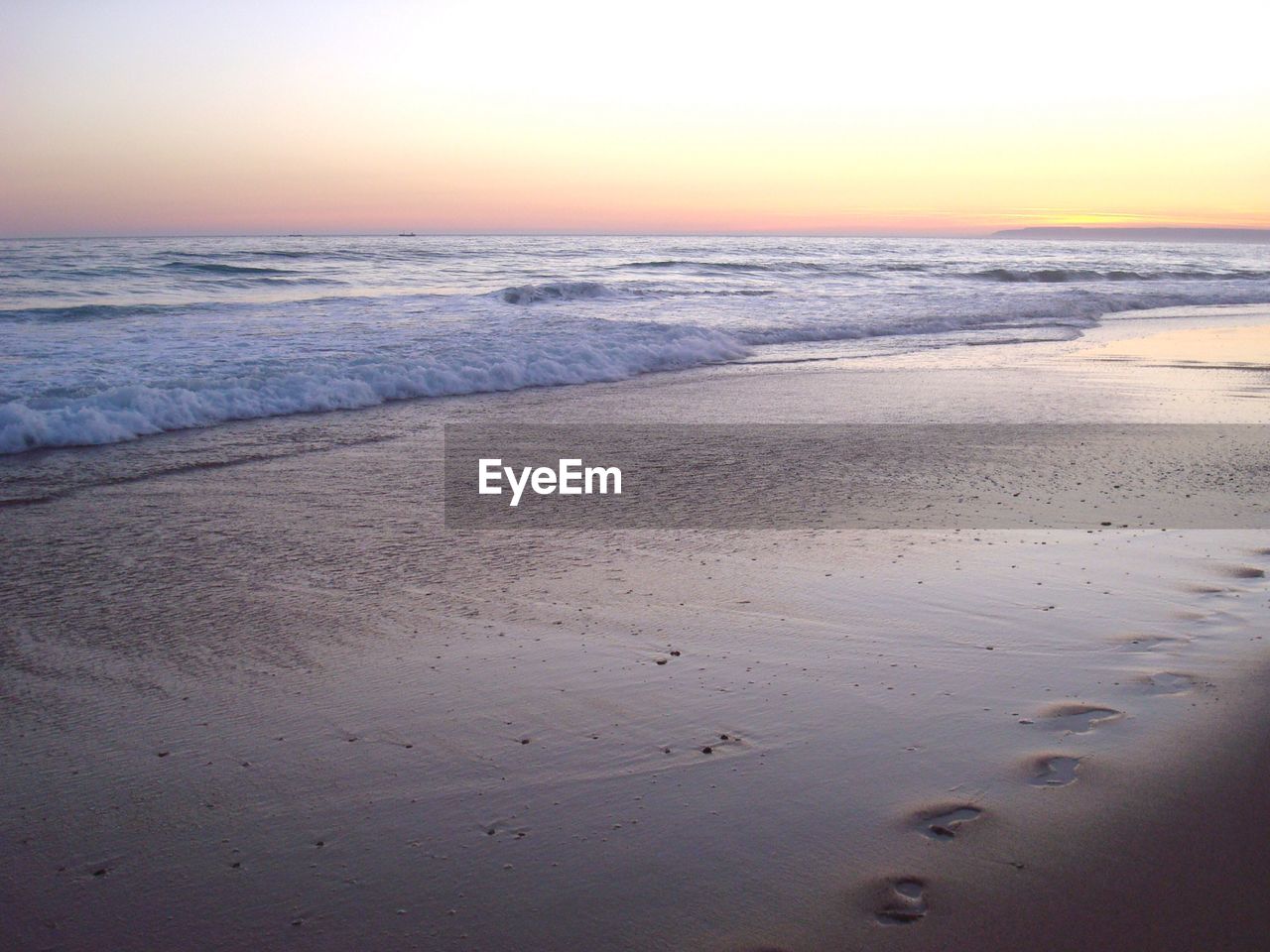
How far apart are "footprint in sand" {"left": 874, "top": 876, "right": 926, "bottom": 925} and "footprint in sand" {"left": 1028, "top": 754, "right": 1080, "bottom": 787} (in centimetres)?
73

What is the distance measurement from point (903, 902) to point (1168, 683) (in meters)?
1.91

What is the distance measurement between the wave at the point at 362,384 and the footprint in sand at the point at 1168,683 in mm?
8250

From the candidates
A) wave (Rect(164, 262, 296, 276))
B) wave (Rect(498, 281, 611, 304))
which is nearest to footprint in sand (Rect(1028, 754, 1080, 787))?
wave (Rect(498, 281, 611, 304))

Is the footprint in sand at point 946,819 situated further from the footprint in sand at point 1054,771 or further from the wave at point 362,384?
the wave at point 362,384

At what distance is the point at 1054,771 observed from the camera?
3.29 metres

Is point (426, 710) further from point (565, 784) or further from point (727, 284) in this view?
point (727, 284)

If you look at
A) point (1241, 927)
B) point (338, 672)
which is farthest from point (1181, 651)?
point (338, 672)

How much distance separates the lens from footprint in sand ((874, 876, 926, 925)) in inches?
102

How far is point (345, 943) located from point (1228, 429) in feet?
29.5

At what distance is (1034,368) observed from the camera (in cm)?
1349

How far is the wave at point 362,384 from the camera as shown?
8945 millimetres
